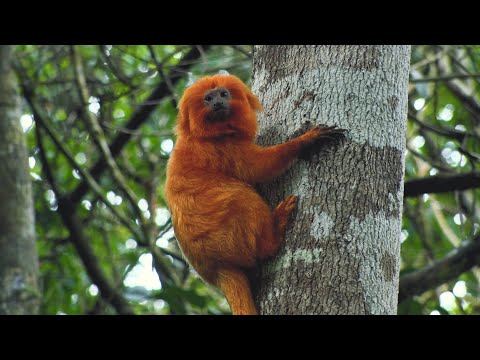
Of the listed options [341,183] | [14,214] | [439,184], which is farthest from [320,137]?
[439,184]

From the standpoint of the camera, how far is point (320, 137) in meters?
3.04

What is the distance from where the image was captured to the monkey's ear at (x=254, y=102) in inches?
147

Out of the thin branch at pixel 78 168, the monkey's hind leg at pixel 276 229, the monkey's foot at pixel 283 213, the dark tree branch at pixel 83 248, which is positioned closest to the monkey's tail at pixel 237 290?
the monkey's hind leg at pixel 276 229

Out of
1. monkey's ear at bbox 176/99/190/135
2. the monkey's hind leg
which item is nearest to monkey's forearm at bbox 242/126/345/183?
the monkey's hind leg

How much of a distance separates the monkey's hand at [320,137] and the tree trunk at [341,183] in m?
0.03

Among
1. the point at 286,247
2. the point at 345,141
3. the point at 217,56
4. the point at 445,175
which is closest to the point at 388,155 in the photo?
the point at 345,141

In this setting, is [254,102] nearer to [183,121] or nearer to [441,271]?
[183,121]

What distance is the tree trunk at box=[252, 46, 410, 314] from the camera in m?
2.73

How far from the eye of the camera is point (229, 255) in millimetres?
3570

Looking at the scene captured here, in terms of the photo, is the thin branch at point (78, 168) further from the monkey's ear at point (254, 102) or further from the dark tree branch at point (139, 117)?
the monkey's ear at point (254, 102)

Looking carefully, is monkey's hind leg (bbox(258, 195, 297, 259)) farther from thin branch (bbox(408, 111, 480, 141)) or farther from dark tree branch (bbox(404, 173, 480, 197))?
thin branch (bbox(408, 111, 480, 141))

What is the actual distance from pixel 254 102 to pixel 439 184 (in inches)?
92.0
